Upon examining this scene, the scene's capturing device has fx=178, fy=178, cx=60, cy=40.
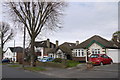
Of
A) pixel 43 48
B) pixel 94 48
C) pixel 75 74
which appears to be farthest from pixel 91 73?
pixel 43 48

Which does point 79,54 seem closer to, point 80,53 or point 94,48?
point 80,53

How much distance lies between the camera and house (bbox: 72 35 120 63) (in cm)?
3012

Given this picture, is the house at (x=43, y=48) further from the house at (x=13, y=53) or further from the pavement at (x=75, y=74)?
the pavement at (x=75, y=74)

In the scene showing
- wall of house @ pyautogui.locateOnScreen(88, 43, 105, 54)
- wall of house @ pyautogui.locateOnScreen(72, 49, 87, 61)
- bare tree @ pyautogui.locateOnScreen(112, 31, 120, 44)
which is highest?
bare tree @ pyautogui.locateOnScreen(112, 31, 120, 44)

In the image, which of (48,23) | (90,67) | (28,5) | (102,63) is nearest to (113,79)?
(90,67)

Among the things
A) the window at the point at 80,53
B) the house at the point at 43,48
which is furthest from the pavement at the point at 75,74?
the house at the point at 43,48

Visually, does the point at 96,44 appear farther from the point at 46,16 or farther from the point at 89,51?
the point at 46,16

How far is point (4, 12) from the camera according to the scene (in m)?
26.7

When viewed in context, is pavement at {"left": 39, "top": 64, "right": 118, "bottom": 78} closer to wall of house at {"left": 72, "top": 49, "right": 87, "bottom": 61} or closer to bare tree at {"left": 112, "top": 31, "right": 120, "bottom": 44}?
wall of house at {"left": 72, "top": 49, "right": 87, "bottom": 61}

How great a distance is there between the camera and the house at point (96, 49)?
30120 millimetres

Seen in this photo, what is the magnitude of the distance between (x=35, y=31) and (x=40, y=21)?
1757 millimetres

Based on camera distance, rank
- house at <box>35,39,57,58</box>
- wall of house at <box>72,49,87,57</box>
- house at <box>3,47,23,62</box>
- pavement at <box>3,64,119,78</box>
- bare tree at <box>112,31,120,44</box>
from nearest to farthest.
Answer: pavement at <box>3,64,119,78</box>, wall of house at <box>72,49,87,57</box>, bare tree at <box>112,31,120,44</box>, house at <box>35,39,57,58</box>, house at <box>3,47,23,62</box>

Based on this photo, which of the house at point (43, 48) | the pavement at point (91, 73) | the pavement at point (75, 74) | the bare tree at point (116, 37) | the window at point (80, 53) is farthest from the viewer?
the house at point (43, 48)

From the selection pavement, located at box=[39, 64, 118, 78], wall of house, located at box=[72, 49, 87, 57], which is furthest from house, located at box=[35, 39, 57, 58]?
pavement, located at box=[39, 64, 118, 78]
